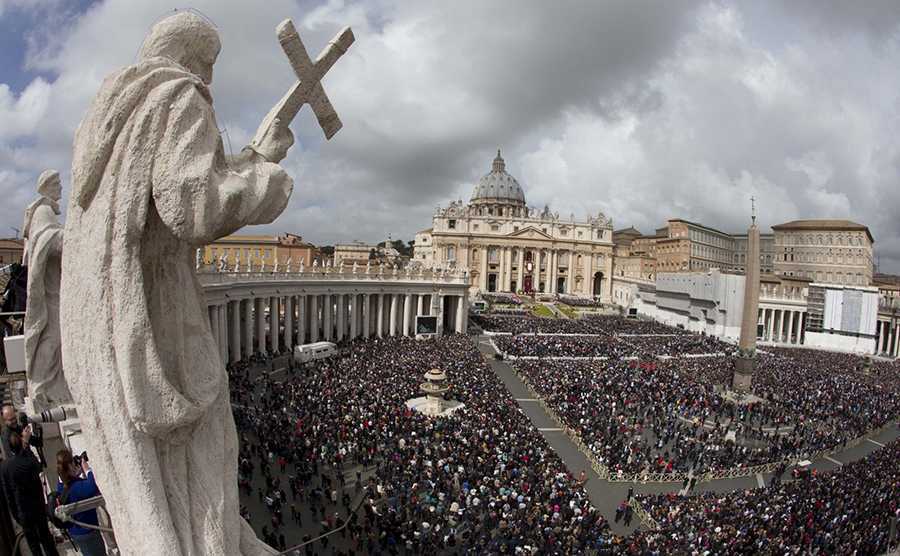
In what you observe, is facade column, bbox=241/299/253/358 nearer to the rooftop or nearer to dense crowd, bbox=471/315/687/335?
dense crowd, bbox=471/315/687/335

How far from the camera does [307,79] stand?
4.06 metres

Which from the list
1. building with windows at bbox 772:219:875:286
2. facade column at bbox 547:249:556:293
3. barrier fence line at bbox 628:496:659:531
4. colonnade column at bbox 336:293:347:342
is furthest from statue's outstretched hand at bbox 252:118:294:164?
building with windows at bbox 772:219:875:286

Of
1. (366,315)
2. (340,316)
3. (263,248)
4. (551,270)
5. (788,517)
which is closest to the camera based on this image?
(788,517)

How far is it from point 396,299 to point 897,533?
37.7 meters

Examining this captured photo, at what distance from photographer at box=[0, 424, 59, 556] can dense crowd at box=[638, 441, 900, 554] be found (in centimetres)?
1231

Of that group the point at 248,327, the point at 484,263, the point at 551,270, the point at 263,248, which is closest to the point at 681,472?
the point at 248,327

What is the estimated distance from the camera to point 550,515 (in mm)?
13414

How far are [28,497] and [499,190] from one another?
128m

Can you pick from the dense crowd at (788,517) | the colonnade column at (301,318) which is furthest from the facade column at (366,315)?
the dense crowd at (788,517)

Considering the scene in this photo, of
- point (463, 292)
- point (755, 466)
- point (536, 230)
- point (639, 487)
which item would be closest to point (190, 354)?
point (639, 487)

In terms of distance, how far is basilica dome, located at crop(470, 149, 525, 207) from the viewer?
12784cm

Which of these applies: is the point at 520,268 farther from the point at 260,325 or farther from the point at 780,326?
the point at 260,325

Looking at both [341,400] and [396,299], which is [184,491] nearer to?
[341,400]

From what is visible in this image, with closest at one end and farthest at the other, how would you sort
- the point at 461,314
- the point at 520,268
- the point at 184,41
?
the point at 184,41 → the point at 461,314 → the point at 520,268
